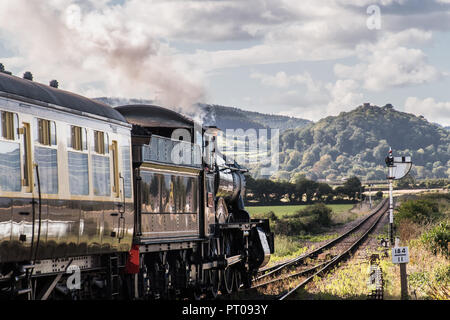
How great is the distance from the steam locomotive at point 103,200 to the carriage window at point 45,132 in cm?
2

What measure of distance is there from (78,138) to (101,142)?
79 cm

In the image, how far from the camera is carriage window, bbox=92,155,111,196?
37.7 feet

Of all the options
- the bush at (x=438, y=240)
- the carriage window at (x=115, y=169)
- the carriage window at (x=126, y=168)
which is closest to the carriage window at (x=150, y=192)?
the carriage window at (x=126, y=168)

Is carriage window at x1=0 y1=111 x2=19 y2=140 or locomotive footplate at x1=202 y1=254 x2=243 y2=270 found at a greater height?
carriage window at x1=0 y1=111 x2=19 y2=140

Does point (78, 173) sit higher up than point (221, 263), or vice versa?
point (78, 173)

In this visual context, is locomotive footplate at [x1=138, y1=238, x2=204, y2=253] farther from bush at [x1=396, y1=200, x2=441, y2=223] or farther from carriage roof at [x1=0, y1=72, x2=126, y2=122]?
bush at [x1=396, y1=200, x2=441, y2=223]

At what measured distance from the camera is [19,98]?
31.1ft

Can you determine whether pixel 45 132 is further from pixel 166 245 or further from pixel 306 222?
pixel 306 222

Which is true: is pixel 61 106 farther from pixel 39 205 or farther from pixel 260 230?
pixel 260 230

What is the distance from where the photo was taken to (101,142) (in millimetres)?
11766

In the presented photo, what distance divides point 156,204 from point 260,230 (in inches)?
342

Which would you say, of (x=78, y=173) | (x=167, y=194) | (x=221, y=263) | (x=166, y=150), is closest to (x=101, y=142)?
(x=78, y=173)

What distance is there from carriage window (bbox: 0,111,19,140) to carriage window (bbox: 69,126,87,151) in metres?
1.46

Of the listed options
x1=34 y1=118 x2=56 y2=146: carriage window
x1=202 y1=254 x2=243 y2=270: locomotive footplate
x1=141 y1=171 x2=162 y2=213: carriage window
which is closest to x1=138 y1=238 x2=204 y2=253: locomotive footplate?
x1=141 y1=171 x2=162 y2=213: carriage window
